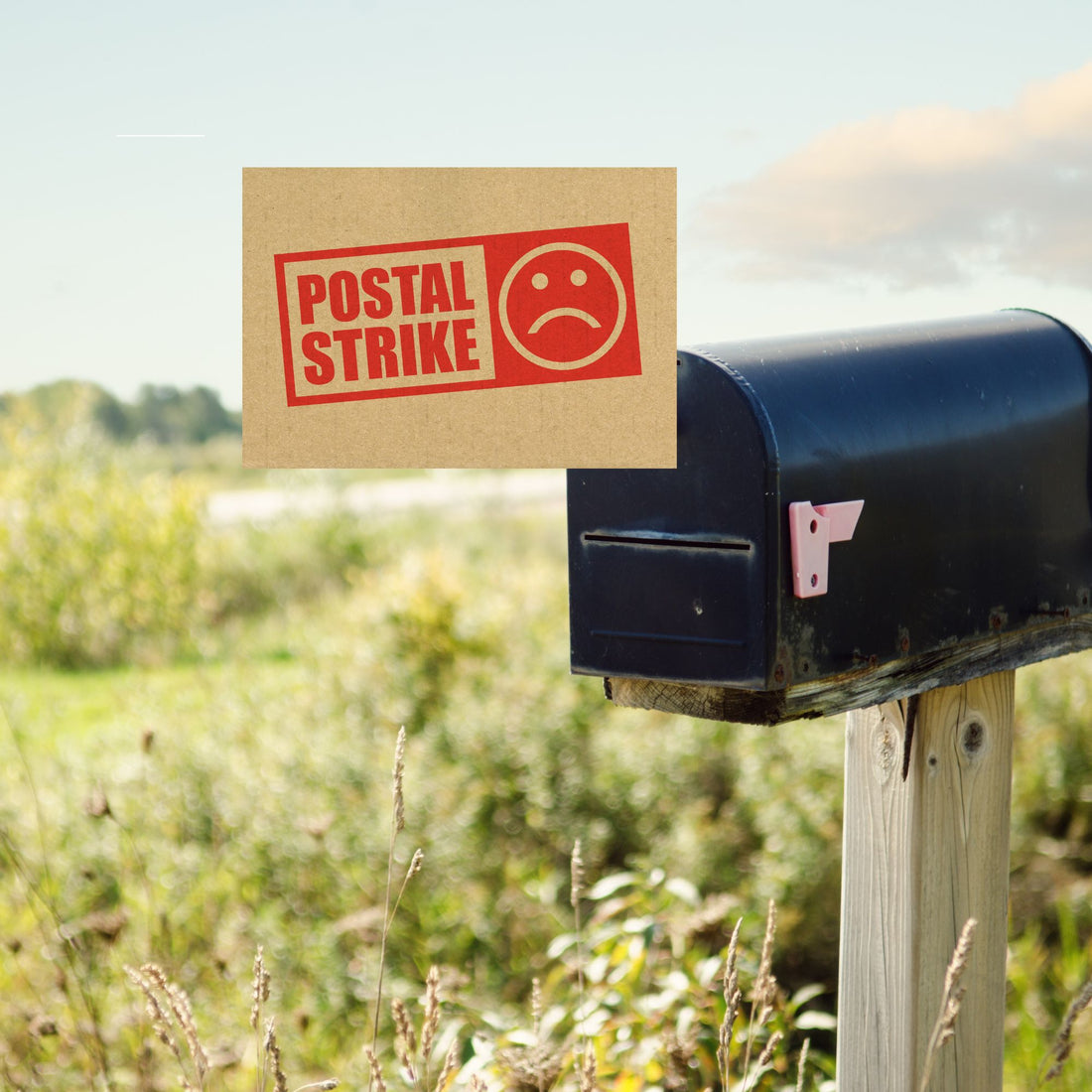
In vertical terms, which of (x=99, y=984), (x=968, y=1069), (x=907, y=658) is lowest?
(x=99, y=984)

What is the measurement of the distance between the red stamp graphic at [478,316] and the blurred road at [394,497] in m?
8.04

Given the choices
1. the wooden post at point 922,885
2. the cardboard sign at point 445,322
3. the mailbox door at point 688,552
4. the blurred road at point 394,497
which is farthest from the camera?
the blurred road at point 394,497

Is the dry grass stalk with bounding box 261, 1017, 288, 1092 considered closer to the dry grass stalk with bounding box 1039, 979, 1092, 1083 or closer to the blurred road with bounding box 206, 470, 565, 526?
the dry grass stalk with bounding box 1039, 979, 1092, 1083

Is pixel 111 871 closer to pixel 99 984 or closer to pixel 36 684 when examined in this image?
pixel 99 984

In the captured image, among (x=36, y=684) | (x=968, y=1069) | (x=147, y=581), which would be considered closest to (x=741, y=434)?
(x=968, y=1069)

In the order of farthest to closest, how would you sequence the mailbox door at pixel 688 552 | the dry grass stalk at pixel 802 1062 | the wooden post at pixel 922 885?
the wooden post at pixel 922 885 → the dry grass stalk at pixel 802 1062 → the mailbox door at pixel 688 552

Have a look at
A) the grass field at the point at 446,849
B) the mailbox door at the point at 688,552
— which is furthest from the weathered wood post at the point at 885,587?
the grass field at the point at 446,849

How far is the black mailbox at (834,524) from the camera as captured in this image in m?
1.39

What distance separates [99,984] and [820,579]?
2.46 meters

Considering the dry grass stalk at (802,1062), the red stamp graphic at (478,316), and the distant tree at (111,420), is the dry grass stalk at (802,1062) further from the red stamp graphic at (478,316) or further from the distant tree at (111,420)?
the distant tree at (111,420)

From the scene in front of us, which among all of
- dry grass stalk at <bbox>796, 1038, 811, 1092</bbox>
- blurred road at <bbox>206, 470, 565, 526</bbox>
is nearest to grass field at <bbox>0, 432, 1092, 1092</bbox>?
dry grass stalk at <bbox>796, 1038, 811, 1092</bbox>

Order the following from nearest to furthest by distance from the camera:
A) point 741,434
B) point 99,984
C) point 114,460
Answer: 1. point 741,434
2. point 99,984
3. point 114,460

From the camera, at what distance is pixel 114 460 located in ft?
31.8

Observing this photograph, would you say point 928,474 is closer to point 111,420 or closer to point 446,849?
point 446,849
